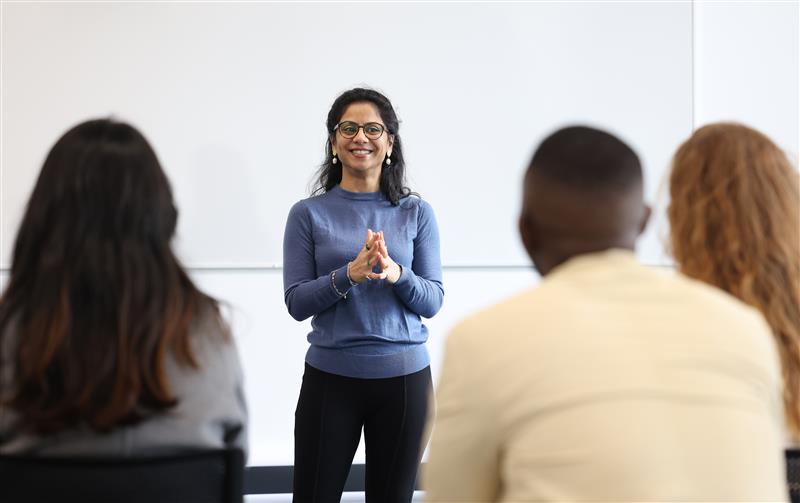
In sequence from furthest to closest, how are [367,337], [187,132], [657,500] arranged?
[187,132]
[367,337]
[657,500]

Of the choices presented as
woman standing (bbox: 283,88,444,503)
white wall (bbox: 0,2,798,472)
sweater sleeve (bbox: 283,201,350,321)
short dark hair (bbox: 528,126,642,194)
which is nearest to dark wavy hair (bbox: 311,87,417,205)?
→ woman standing (bbox: 283,88,444,503)

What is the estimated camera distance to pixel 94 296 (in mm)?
1198

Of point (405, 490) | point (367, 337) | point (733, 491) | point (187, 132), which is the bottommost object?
point (405, 490)

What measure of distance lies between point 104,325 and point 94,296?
45 mm

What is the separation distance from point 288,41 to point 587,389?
9.23 feet

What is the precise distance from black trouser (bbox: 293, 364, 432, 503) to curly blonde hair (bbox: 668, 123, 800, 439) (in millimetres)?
982

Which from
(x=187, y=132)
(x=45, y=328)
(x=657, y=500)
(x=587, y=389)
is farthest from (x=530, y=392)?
(x=187, y=132)

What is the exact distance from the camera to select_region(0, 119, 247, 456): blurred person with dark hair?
1.17m

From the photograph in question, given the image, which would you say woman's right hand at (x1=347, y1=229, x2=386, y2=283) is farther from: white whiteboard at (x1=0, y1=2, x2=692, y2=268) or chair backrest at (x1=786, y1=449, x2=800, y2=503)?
white whiteboard at (x1=0, y1=2, x2=692, y2=268)

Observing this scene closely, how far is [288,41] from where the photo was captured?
11.4 ft

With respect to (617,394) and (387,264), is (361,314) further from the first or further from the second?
(617,394)

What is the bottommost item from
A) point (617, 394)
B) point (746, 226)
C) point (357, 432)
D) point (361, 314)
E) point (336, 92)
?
point (357, 432)

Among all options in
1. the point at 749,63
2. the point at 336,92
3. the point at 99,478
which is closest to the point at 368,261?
the point at 99,478

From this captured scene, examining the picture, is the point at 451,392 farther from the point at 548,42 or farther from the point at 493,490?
the point at 548,42
